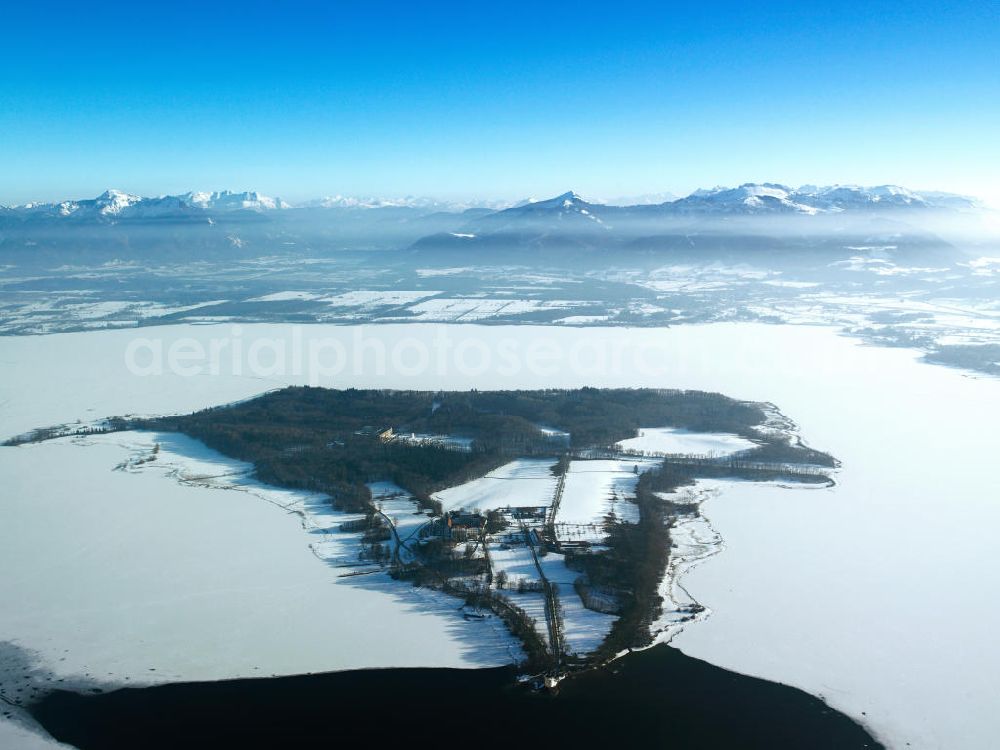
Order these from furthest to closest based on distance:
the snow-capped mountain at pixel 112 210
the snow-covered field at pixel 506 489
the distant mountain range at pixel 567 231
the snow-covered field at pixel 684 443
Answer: the snow-capped mountain at pixel 112 210 < the distant mountain range at pixel 567 231 < the snow-covered field at pixel 684 443 < the snow-covered field at pixel 506 489

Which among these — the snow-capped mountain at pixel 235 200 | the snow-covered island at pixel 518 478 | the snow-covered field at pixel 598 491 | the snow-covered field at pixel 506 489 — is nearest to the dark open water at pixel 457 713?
the snow-covered island at pixel 518 478

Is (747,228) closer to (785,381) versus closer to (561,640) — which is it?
(785,381)

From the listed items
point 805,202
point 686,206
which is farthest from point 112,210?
point 805,202

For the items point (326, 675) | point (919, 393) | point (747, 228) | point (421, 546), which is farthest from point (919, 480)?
point (747, 228)

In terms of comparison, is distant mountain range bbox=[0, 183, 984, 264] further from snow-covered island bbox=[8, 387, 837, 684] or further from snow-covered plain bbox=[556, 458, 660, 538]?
snow-covered plain bbox=[556, 458, 660, 538]

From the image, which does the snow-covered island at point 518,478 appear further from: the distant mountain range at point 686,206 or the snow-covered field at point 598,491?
the distant mountain range at point 686,206

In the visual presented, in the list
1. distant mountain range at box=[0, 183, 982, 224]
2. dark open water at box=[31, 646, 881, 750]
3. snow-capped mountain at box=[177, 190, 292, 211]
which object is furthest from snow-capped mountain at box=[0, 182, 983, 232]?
dark open water at box=[31, 646, 881, 750]

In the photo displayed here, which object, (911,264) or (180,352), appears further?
(911,264)
